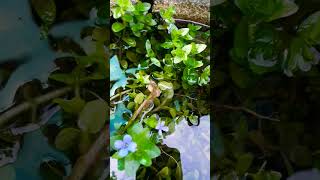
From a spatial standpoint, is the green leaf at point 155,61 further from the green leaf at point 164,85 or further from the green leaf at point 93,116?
the green leaf at point 93,116

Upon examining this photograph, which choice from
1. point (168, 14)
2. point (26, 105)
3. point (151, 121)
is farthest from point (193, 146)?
point (26, 105)

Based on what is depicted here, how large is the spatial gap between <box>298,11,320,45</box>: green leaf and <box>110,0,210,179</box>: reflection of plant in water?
246mm

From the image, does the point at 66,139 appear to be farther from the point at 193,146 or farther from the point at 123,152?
the point at 193,146

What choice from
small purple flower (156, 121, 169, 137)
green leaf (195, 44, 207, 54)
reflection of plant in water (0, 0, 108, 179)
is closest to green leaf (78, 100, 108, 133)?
reflection of plant in water (0, 0, 108, 179)

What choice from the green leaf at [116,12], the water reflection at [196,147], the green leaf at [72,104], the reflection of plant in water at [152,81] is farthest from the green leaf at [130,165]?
the green leaf at [116,12]

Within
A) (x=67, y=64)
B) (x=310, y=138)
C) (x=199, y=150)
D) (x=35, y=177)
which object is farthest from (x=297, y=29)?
(x=35, y=177)

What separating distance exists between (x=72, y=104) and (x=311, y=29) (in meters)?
0.56

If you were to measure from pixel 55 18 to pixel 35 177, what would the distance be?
330 millimetres

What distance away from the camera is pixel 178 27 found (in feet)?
3.79

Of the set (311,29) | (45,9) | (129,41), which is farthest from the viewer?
(129,41)

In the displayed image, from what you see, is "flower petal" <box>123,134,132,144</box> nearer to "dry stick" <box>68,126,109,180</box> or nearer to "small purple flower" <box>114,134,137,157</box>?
"small purple flower" <box>114,134,137,157</box>

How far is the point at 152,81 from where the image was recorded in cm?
114

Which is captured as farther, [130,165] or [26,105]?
[130,165]

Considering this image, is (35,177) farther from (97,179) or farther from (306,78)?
(306,78)
